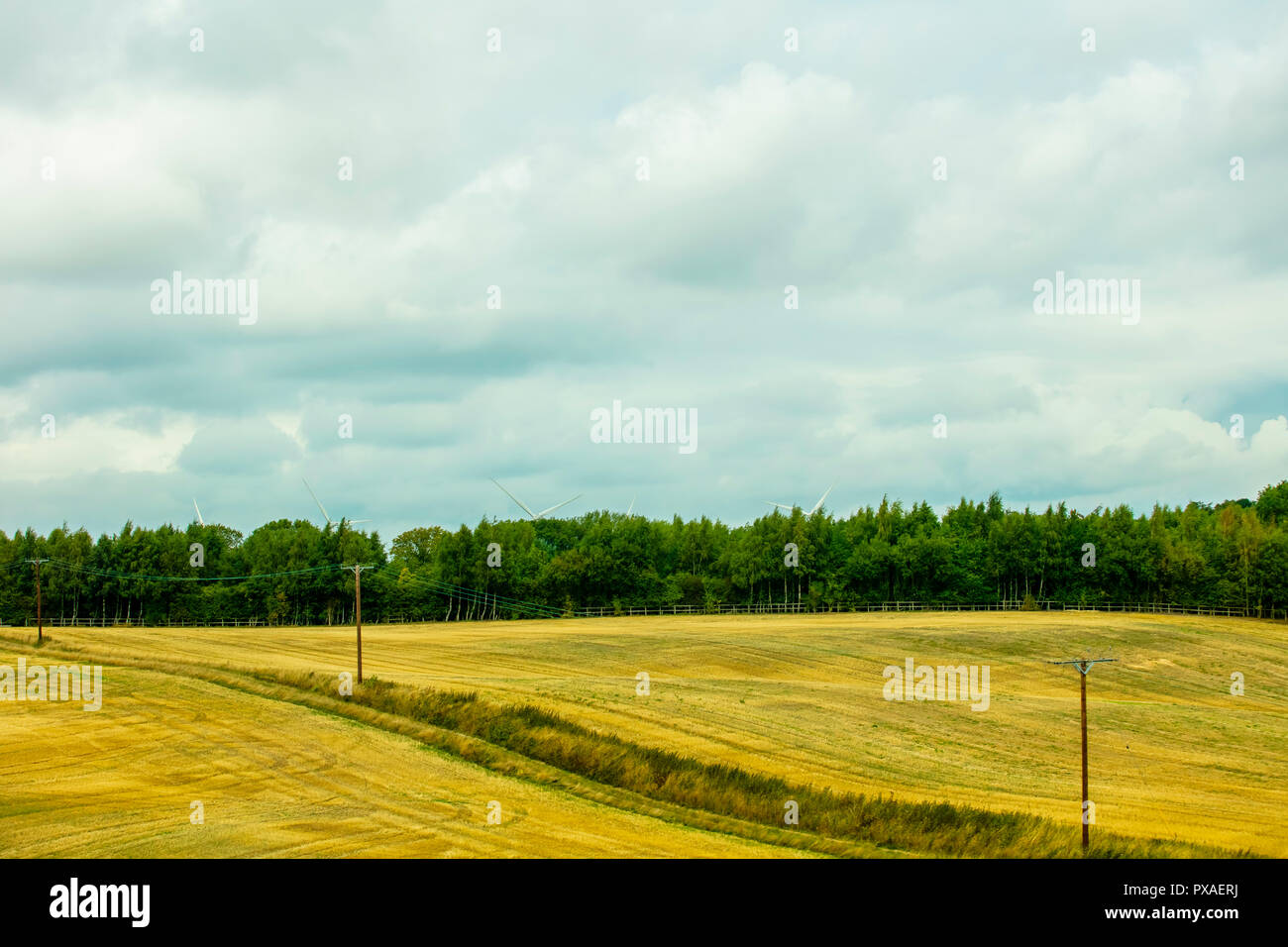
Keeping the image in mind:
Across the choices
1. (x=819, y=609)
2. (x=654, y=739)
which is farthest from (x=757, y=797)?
(x=819, y=609)

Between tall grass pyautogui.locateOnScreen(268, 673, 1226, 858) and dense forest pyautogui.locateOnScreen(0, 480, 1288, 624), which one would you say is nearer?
tall grass pyautogui.locateOnScreen(268, 673, 1226, 858)

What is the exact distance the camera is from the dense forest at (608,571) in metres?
130

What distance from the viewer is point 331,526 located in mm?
142375

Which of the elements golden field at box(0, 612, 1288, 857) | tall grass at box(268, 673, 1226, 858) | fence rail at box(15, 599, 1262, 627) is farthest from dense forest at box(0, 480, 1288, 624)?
tall grass at box(268, 673, 1226, 858)

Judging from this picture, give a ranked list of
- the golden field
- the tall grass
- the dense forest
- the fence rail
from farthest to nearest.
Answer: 1. the dense forest
2. the fence rail
3. the golden field
4. the tall grass

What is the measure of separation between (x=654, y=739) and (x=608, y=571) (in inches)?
3604

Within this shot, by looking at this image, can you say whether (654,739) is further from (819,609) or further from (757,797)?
(819,609)

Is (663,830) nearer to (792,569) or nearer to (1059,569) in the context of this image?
(792,569)

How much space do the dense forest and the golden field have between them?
141 ft

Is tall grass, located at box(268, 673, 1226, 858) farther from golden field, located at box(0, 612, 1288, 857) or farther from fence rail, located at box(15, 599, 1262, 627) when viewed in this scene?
fence rail, located at box(15, 599, 1262, 627)

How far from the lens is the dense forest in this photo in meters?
130

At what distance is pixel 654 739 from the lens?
44625mm

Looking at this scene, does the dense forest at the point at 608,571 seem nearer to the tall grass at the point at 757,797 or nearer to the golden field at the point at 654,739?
the golden field at the point at 654,739
